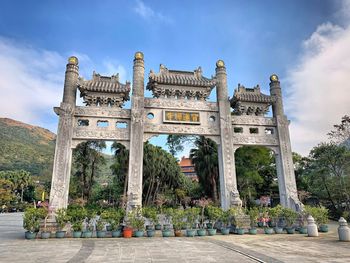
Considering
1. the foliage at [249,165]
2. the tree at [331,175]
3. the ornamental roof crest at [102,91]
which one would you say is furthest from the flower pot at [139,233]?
the tree at [331,175]

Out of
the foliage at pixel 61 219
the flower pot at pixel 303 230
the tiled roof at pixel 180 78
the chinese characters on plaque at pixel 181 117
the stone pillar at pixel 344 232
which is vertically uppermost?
the tiled roof at pixel 180 78

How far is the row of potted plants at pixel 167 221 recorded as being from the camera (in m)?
10.1

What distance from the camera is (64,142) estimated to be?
462 inches

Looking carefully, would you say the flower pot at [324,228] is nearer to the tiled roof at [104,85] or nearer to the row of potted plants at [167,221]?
the row of potted plants at [167,221]

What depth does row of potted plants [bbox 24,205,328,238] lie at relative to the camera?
10.1 metres

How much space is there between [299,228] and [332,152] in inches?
355

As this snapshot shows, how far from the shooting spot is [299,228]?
11.7m

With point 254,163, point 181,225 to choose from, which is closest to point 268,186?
point 254,163

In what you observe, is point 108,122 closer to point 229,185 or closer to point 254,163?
point 229,185

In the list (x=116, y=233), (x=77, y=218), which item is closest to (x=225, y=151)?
(x=116, y=233)

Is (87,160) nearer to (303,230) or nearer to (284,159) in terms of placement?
(284,159)

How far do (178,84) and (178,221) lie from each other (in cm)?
718

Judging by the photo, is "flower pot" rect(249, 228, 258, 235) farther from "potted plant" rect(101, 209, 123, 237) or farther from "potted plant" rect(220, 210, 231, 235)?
"potted plant" rect(101, 209, 123, 237)

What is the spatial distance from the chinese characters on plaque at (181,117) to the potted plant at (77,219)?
232 inches
